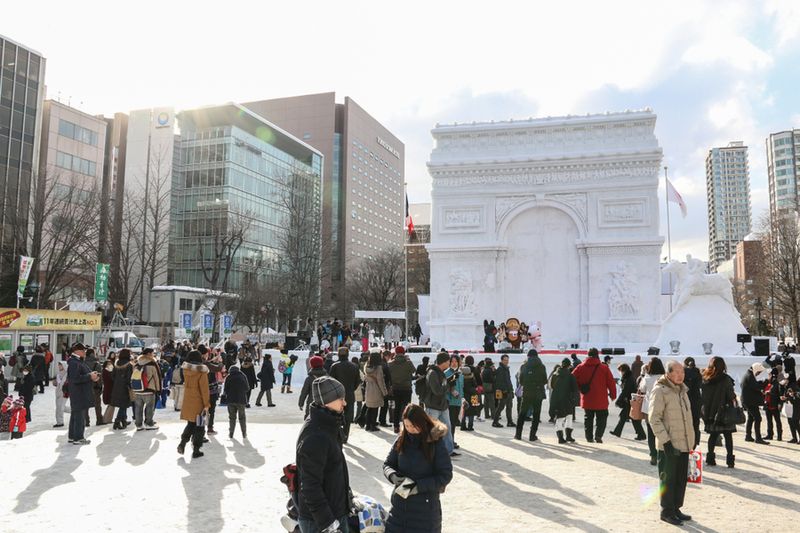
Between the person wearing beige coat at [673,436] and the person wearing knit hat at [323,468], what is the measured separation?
416cm

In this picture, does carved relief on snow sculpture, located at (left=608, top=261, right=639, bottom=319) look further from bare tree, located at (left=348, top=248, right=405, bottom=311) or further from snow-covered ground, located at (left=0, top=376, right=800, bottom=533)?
bare tree, located at (left=348, top=248, right=405, bottom=311)

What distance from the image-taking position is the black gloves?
649 cm

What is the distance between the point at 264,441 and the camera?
11.2 meters

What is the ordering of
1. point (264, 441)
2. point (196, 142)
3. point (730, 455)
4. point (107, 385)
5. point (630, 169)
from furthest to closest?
point (196, 142) → point (630, 169) → point (107, 385) → point (264, 441) → point (730, 455)

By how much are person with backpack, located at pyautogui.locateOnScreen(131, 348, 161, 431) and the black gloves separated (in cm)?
988

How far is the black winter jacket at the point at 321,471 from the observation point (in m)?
3.69

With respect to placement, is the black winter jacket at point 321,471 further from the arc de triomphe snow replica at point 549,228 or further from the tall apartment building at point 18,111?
the tall apartment building at point 18,111

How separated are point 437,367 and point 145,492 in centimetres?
453

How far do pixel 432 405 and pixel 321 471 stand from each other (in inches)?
228

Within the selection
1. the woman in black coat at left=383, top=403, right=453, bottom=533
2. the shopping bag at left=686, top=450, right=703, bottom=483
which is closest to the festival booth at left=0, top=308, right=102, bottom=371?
the woman in black coat at left=383, top=403, right=453, bottom=533

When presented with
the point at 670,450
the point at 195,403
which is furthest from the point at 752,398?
the point at 195,403

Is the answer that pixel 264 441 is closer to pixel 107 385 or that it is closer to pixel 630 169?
pixel 107 385

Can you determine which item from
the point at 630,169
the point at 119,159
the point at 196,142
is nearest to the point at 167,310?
the point at 196,142

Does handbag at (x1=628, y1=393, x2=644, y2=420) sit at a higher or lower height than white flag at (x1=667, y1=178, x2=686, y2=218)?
lower
